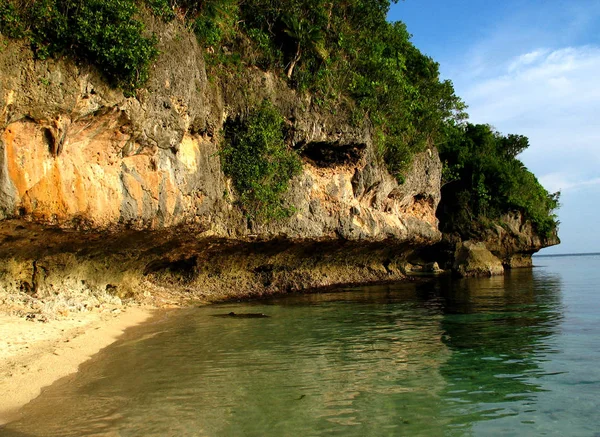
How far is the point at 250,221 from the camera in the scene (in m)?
16.0

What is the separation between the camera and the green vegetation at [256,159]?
52.2 ft

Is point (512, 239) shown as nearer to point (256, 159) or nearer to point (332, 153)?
point (332, 153)

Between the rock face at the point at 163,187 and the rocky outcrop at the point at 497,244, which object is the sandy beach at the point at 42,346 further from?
the rocky outcrop at the point at 497,244

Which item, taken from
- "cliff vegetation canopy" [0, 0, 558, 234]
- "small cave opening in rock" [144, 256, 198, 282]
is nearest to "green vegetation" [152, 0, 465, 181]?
"cliff vegetation canopy" [0, 0, 558, 234]

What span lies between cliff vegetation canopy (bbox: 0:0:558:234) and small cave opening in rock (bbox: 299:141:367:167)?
1.21 m

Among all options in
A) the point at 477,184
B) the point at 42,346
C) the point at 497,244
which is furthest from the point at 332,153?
the point at 497,244

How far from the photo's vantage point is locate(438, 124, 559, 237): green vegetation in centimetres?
3164

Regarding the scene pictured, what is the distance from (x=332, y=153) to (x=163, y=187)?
8833 millimetres

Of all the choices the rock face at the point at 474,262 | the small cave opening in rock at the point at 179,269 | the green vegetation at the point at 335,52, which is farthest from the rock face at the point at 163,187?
the rock face at the point at 474,262

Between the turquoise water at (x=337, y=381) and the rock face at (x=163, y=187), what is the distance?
3.38 m

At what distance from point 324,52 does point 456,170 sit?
17.2m

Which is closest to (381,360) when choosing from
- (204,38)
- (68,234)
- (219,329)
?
(219,329)

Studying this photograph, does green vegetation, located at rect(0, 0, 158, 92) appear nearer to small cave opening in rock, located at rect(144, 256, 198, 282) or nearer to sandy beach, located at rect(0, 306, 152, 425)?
sandy beach, located at rect(0, 306, 152, 425)

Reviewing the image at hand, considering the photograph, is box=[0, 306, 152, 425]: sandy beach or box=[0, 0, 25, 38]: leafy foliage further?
box=[0, 0, 25, 38]: leafy foliage
